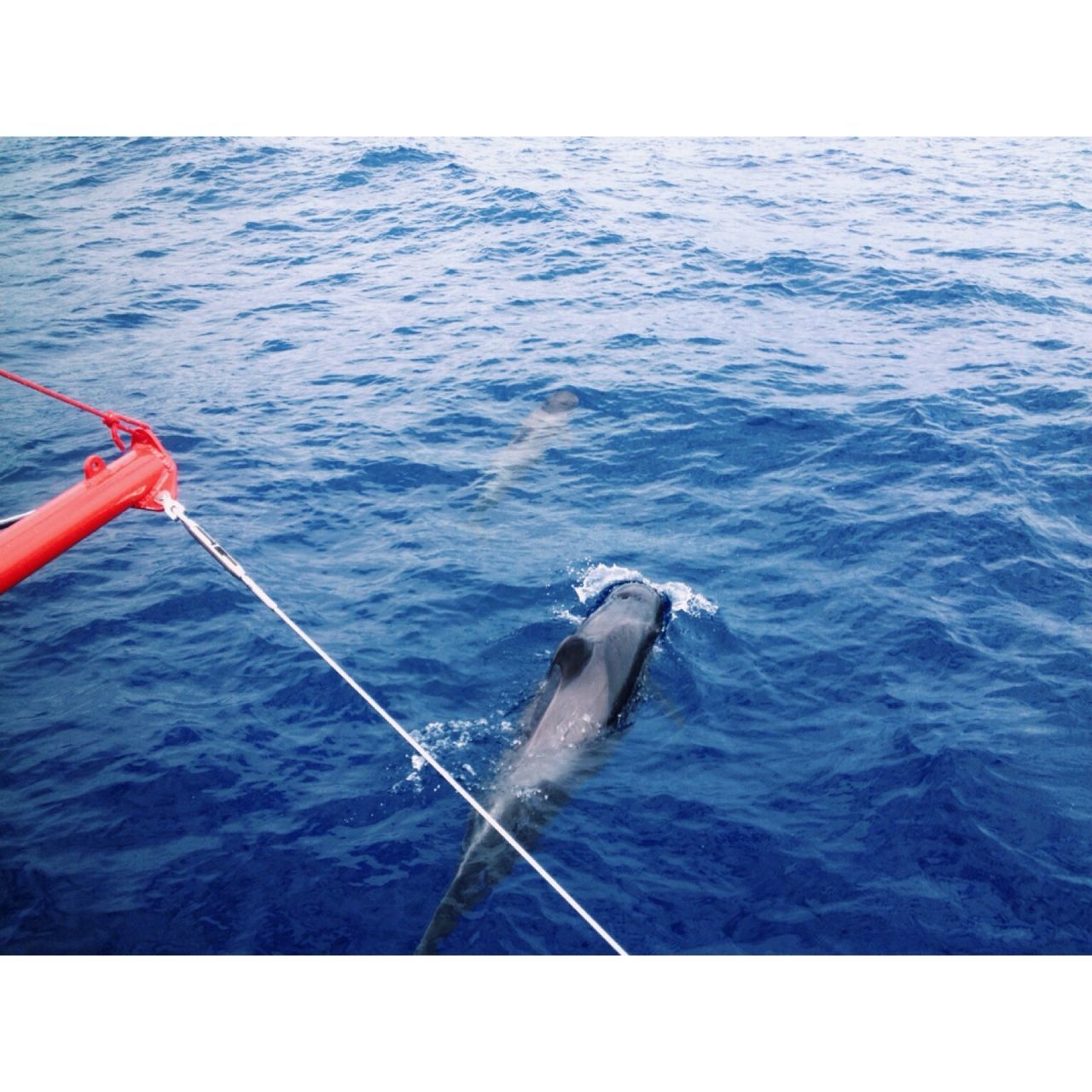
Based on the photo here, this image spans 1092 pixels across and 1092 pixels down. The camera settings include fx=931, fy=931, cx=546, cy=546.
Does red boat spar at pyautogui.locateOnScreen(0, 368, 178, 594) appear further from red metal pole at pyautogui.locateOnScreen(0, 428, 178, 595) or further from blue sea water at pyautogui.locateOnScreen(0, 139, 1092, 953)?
blue sea water at pyautogui.locateOnScreen(0, 139, 1092, 953)

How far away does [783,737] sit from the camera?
12.3 metres

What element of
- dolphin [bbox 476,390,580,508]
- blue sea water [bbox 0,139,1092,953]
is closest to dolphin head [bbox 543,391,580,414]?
dolphin [bbox 476,390,580,508]

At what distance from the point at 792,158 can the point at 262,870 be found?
36161 millimetres

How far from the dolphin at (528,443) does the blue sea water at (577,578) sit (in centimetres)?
26

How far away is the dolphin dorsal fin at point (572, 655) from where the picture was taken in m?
13.0

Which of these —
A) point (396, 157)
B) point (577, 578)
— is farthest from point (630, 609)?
point (396, 157)

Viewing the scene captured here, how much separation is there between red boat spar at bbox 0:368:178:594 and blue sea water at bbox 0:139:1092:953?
4.47m

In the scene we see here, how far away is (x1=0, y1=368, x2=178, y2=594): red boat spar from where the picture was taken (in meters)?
7.88

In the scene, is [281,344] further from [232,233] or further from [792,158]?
[792,158]

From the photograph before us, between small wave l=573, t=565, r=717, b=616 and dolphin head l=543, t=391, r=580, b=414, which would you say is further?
dolphin head l=543, t=391, r=580, b=414

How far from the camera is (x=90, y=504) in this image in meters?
8.39

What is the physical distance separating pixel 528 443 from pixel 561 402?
1.84m

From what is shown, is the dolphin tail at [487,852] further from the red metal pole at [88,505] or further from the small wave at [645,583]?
the red metal pole at [88,505]

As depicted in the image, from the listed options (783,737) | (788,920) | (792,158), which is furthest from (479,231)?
(788,920)
